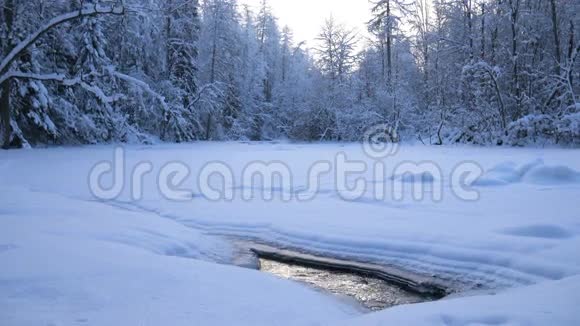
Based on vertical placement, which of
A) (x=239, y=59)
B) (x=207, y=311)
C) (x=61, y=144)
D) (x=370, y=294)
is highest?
(x=239, y=59)

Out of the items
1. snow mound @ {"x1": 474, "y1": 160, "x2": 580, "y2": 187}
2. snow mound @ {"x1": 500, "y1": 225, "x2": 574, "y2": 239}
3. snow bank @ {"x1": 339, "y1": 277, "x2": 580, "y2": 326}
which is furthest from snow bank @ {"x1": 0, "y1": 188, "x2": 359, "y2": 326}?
snow mound @ {"x1": 474, "y1": 160, "x2": 580, "y2": 187}

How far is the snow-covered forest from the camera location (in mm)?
12508

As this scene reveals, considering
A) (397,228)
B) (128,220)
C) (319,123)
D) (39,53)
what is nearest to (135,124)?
(39,53)

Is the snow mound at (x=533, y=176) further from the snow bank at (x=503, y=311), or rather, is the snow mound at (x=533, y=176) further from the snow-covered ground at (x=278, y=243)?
the snow bank at (x=503, y=311)

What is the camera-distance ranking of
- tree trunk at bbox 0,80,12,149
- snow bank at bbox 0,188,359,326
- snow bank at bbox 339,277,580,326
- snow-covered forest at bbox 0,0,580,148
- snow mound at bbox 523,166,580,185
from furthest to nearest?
snow-covered forest at bbox 0,0,580,148, tree trunk at bbox 0,80,12,149, snow mound at bbox 523,166,580,185, snow bank at bbox 0,188,359,326, snow bank at bbox 339,277,580,326

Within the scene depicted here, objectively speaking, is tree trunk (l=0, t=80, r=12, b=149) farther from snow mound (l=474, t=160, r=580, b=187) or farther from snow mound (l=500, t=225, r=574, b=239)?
snow mound (l=500, t=225, r=574, b=239)

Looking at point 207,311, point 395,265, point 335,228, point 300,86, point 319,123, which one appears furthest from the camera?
point 300,86

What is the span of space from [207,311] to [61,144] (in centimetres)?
1465

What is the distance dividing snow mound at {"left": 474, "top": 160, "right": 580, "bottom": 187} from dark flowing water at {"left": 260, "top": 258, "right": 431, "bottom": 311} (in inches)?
136

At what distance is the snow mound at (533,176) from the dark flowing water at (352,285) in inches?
136

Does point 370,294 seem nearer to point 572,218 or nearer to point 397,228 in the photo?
point 397,228

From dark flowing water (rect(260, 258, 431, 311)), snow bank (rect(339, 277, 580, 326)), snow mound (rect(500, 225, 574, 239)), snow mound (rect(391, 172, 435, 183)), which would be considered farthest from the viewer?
snow mound (rect(391, 172, 435, 183))

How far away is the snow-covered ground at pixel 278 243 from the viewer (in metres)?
1.86

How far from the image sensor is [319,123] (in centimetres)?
2388
